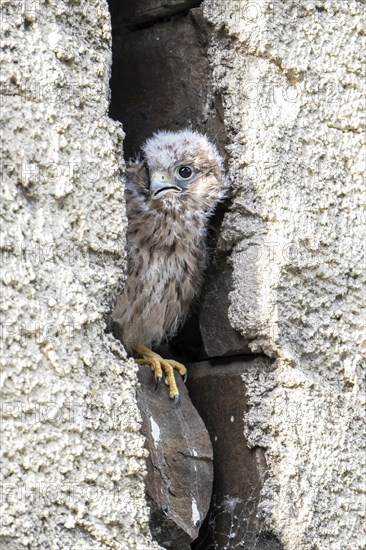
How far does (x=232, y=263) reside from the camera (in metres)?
2.71

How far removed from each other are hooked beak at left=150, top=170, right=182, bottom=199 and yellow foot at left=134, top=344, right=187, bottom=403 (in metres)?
0.42

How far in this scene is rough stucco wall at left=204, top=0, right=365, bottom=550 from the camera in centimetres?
253

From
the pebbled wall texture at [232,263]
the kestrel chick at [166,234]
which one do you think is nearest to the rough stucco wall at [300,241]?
the pebbled wall texture at [232,263]

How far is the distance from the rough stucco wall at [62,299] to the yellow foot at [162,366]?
0.43 m

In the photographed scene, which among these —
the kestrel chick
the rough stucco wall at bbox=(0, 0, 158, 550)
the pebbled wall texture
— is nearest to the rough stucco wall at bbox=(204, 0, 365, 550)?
the pebbled wall texture

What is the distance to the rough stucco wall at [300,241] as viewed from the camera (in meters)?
2.53

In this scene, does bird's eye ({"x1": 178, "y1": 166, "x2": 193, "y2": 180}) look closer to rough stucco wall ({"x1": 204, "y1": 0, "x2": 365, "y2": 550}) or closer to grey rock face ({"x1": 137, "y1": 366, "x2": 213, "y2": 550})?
rough stucco wall ({"x1": 204, "y1": 0, "x2": 365, "y2": 550})

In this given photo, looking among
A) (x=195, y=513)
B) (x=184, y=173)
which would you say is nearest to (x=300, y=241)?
(x=184, y=173)

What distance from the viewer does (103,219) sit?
229 cm

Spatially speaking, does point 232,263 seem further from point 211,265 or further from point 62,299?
point 62,299

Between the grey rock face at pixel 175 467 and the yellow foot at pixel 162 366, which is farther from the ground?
Result: the yellow foot at pixel 162 366

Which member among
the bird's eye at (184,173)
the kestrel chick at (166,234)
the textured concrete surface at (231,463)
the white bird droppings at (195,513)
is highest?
the bird's eye at (184,173)

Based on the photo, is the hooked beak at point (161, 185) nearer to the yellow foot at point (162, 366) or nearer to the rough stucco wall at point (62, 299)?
the yellow foot at point (162, 366)

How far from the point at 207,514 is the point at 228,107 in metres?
1.02
